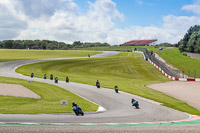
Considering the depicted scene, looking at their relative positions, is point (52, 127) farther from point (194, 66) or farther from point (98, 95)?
point (194, 66)

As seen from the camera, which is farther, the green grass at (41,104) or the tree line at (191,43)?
the tree line at (191,43)

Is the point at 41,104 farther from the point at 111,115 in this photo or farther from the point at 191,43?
the point at 191,43

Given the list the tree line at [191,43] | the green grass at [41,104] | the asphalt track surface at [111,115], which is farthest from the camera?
the tree line at [191,43]

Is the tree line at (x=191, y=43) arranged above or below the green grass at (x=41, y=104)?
above

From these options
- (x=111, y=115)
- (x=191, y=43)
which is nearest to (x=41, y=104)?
(x=111, y=115)

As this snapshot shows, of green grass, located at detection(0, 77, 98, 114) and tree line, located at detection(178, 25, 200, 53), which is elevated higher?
tree line, located at detection(178, 25, 200, 53)

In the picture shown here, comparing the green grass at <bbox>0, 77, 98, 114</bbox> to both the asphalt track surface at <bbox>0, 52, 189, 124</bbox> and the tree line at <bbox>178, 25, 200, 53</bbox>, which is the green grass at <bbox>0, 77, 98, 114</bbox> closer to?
the asphalt track surface at <bbox>0, 52, 189, 124</bbox>

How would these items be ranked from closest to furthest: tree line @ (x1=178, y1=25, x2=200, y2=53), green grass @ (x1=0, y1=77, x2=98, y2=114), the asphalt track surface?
the asphalt track surface < green grass @ (x1=0, y1=77, x2=98, y2=114) < tree line @ (x1=178, y1=25, x2=200, y2=53)

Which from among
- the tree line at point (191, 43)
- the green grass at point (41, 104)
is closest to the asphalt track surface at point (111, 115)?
the green grass at point (41, 104)

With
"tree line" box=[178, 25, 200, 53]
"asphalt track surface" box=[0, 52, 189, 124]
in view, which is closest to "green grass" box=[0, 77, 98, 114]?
"asphalt track surface" box=[0, 52, 189, 124]

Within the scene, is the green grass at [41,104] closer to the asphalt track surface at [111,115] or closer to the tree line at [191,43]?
the asphalt track surface at [111,115]

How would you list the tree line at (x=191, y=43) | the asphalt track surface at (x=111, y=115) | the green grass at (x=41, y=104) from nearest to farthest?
1. the asphalt track surface at (x=111, y=115)
2. the green grass at (x=41, y=104)
3. the tree line at (x=191, y=43)

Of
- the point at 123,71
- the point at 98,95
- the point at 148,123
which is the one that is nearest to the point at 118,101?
the point at 98,95

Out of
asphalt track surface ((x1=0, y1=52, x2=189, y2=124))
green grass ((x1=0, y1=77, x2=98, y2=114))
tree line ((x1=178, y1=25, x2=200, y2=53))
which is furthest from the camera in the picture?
tree line ((x1=178, y1=25, x2=200, y2=53))
